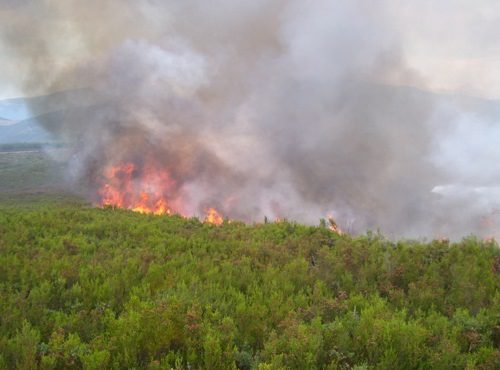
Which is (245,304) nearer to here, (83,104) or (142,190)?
(142,190)

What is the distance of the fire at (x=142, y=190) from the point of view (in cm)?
3734

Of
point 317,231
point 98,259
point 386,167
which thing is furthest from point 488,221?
point 98,259

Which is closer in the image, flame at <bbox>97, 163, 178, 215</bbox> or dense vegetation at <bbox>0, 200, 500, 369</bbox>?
dense vegetation at <bbox>0, 200, 500, 369</bbox>

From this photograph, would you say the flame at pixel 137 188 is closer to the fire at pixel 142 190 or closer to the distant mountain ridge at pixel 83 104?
the fire at pixel 142 190

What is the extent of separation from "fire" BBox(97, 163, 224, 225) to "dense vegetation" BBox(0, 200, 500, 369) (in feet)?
82.8

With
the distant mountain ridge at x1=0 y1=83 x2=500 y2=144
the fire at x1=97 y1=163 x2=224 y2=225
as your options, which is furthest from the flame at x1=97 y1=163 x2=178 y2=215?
the distant mountain ridge at x1=0 y1=83 x2=500 y2=144

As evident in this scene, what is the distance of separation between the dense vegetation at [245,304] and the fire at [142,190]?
25.2m

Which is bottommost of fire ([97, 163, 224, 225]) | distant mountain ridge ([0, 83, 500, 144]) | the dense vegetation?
the dense vegetation

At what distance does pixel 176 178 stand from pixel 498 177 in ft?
121

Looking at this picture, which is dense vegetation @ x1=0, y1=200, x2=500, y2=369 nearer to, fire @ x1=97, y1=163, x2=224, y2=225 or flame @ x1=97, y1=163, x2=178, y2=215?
fire @ x1=97, y1=163, x2=224, y2=225

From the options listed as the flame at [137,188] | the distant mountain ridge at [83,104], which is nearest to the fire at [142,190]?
the flame at [137,188]

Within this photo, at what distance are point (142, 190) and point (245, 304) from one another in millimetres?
34354

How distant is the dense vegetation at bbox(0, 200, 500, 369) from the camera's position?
485 cm

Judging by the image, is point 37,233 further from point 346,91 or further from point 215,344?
point 346,91
